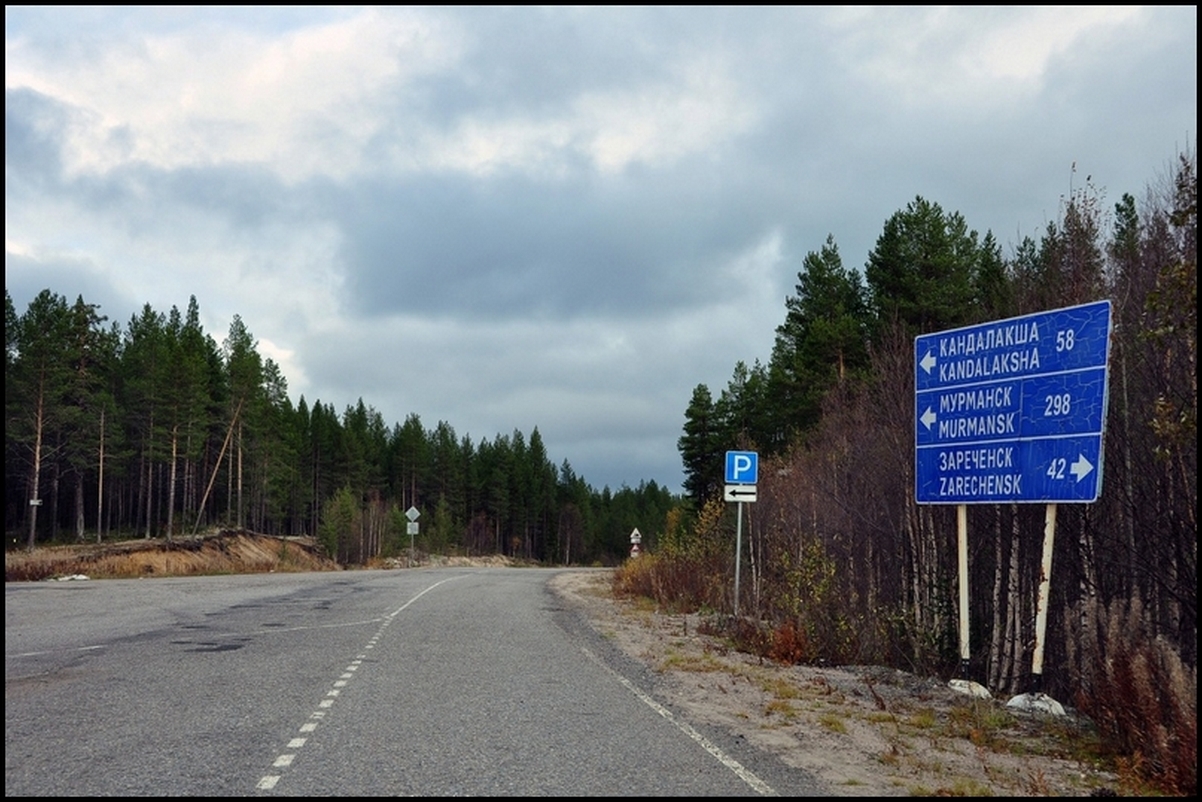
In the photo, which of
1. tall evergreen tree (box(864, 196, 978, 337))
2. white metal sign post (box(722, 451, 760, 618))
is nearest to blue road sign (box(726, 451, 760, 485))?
white metal sign post (box(722, 451, 760, 618))

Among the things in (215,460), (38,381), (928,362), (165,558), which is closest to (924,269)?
(928,362)

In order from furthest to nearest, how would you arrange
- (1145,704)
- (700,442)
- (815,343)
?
(700,442)
(815,343)
(1145,704)

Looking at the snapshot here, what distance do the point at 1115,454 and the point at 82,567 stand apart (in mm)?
41582

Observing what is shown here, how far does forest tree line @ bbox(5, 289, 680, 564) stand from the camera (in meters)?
62.8

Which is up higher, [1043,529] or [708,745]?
[1043,529]

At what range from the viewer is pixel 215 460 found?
8756cm

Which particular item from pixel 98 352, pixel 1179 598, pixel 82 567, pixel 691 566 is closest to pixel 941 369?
pixel 1179 598

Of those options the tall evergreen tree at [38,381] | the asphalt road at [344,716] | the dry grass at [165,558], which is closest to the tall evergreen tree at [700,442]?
the dry grass at [165,558]

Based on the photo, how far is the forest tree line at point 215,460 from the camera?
62.8m

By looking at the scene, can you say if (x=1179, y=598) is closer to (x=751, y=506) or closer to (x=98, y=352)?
(x=751, y=506)

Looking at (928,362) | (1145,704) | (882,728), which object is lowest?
(882,728)

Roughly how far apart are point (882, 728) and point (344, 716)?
521cm

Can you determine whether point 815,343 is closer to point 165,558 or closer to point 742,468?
point 742,468

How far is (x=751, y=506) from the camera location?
32.6 m
